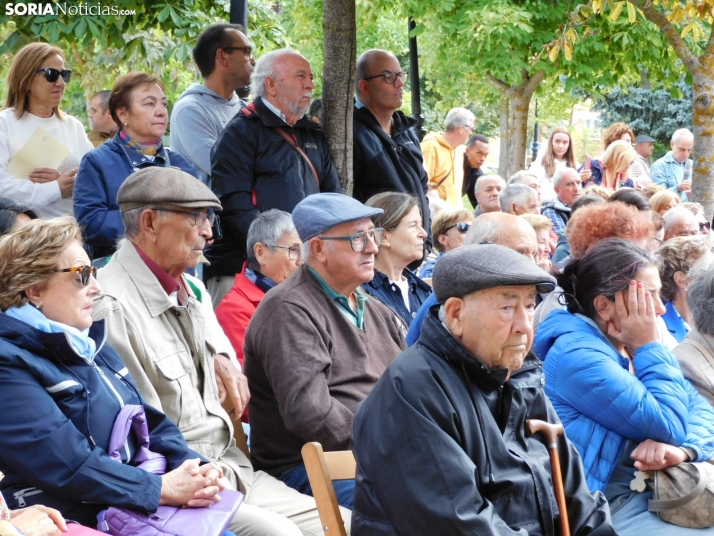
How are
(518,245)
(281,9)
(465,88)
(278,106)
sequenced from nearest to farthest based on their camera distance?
(518,245)
(278,106)
(465,88)
(281,9)

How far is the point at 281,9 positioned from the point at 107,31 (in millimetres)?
15745

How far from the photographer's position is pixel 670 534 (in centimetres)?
351

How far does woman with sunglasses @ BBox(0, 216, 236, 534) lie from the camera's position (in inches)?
114

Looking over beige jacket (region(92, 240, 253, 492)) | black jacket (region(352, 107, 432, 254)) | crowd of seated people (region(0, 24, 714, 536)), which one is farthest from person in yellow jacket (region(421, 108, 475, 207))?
beige jacket (region(92, 240, 253, 492))

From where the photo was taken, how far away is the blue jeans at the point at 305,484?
3549mm

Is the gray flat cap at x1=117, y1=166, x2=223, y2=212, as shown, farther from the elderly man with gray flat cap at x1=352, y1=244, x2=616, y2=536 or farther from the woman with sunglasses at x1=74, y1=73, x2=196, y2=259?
the elderly man with gray flat cap at x1=352, y1=244, x2=616, y2=536

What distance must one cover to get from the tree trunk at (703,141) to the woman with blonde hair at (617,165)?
1022mm

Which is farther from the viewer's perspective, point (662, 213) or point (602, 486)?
point (662, 213)

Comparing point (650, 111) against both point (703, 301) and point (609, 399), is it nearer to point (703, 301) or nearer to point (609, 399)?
point (703, 301)

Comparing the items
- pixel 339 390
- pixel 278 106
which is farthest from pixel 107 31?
pixel 339 390

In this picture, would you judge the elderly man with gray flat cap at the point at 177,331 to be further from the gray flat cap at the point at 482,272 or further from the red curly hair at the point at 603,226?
the red curly hair at the point at 603,226

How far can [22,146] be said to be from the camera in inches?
216

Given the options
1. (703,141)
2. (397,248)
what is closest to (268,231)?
(397,248)

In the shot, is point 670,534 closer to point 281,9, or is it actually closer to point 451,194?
point 451,194
